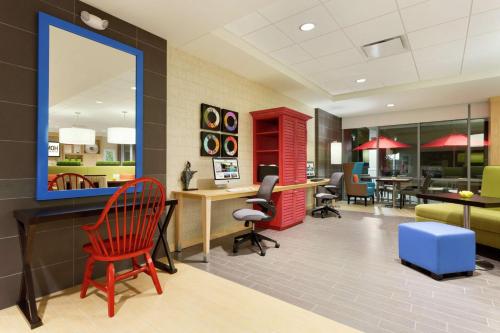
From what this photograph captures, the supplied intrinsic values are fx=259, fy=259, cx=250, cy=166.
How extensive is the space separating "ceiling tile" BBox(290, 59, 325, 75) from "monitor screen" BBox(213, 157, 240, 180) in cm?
203

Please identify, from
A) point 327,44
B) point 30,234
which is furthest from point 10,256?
point 327,44

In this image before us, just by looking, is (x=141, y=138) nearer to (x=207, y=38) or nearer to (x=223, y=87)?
(x=207, y=38)

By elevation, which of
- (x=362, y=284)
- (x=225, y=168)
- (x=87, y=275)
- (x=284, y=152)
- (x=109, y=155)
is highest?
(x=284, y=152)

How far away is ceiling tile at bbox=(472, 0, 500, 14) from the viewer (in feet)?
9.18

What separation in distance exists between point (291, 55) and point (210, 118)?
5.44ft

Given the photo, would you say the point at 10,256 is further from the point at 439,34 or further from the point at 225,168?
the point at 439,34

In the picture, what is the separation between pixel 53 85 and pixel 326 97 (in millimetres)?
5432

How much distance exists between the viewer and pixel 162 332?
5.82 feet

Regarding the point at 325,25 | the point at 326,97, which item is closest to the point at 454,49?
the point at 325,25

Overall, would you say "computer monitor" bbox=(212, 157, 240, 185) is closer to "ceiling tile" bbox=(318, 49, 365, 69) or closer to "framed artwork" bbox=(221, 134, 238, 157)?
"framed artwork" bbox=(221, 134, 238, 157)

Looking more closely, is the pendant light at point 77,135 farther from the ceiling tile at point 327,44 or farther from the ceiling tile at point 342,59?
the ceiling tile at point 342,59

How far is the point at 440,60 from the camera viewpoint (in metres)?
4.29

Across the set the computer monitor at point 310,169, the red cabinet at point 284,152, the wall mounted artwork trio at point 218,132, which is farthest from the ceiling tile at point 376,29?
the computer monitor at point 310,169

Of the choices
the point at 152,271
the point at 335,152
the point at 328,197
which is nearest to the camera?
the point at 152,271
